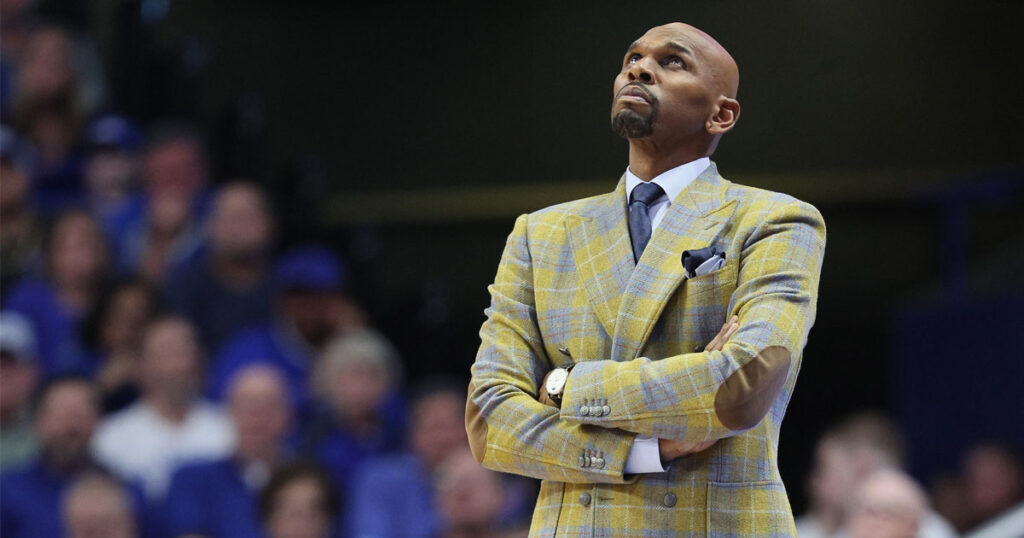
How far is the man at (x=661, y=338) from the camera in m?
1.99

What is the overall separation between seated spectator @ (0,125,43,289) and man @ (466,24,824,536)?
4.27 meters

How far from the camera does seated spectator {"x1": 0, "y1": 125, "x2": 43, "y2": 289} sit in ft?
19.7

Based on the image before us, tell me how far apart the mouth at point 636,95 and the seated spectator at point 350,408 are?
11.4 ft

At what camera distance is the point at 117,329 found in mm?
5684

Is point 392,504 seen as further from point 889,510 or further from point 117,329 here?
point 889,510

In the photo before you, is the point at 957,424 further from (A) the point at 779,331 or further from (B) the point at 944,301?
(A) the point at 779,331

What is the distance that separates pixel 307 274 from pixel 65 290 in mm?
979

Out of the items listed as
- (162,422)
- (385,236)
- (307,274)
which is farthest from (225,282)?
(385,236)

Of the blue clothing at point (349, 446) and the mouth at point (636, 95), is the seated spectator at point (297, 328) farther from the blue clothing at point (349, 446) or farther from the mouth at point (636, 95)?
the mouth at point (636, 95)

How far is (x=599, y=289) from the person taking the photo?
2.16 meters

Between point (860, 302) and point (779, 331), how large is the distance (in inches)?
222

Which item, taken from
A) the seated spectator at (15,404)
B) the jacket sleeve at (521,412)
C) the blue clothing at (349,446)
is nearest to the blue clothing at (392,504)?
the blue clothing at (349,446)

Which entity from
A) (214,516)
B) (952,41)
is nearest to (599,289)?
(214,516)

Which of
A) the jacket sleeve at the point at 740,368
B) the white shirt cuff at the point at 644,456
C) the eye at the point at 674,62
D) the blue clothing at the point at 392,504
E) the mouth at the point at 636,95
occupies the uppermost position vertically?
the eye at the point at 674,62
